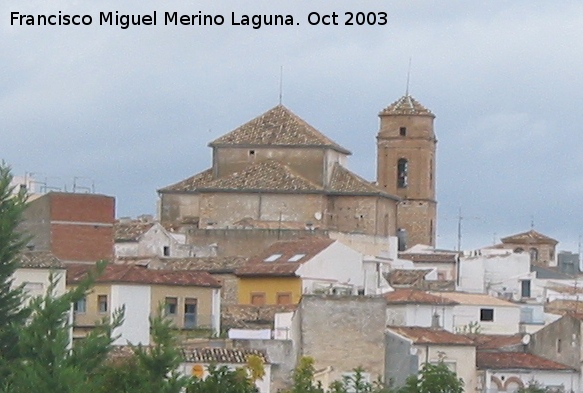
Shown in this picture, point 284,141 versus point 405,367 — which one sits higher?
point 284,141

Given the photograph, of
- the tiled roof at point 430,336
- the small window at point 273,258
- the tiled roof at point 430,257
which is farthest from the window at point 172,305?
the tiled roof at point 430,257

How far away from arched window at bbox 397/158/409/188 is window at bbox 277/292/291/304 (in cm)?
4113

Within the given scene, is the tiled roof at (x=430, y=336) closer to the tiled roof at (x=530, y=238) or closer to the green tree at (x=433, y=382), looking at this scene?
the green tree at (x=433, y=382)

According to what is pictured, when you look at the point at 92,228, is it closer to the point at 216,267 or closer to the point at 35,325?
the point at 216,267

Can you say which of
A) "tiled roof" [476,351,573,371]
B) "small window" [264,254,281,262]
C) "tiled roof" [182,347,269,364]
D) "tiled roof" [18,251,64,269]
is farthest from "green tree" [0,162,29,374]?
"small window" [264,254,281,262]

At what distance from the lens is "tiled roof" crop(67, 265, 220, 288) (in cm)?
7754

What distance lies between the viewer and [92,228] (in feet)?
288

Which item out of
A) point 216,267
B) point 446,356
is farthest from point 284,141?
point 446,356

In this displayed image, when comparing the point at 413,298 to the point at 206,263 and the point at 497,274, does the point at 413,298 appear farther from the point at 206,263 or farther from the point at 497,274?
the point at 497,274

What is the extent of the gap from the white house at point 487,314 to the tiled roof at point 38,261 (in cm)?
1389

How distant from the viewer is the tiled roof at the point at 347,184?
105m

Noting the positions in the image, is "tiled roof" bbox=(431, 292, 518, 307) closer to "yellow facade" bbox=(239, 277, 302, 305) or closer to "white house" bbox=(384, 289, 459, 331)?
"white house" bbox=(384, 289, 459, 331)

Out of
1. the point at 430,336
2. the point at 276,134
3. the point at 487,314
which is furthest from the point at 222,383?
the point at 276,134

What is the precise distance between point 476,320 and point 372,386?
1624cm
